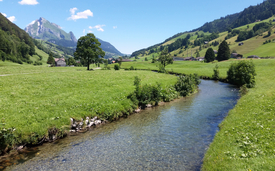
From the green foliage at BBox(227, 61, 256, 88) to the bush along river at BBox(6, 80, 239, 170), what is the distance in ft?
98.2

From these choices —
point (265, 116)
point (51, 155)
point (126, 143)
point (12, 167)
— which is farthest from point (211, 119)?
point (12, 167)

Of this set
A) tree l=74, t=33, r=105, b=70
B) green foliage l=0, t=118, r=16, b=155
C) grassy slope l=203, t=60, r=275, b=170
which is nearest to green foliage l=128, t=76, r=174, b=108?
grassy slope l=203, t=60, r=275, b=170

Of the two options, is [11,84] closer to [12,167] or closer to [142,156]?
[12,167]

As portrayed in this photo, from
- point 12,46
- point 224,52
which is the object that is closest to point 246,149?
point 224,52

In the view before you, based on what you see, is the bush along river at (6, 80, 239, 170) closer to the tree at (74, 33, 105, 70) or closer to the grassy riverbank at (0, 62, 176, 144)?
the grassy riverbank at (0, 62, 176, 144)

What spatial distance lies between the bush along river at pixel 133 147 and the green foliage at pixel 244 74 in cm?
2993

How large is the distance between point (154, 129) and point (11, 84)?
2435 cm

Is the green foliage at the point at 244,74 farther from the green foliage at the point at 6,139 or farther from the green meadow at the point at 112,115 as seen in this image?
the green foliage at the point at 6,139

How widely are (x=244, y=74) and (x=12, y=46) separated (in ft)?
489

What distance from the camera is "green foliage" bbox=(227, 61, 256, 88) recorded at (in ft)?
139

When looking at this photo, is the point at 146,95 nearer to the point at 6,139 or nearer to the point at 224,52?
the point at 6,139

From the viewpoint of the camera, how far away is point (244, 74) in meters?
44.3

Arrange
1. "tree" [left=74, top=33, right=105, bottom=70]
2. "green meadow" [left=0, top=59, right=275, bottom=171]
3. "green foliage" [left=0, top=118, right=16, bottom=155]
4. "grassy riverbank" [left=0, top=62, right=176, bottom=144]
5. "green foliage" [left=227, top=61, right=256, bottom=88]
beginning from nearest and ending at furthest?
"green meadow" [left=0, top=59, right=275, bottom=171] < "green foliage" [left=0, top=118, right=16, bottom=155] < "grassy riverbank" [left=0, top=62, right=176, bottom=144] < "green foliage" [left=227, top=61, right=256, bottom=88] < "tree" [left=74, top=33, right=105, bottom=70]

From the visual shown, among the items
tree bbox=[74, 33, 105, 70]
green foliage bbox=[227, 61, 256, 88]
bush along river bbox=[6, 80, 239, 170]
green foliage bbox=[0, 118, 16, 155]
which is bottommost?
bush along river bbox=[6, 80, 239, 170]
